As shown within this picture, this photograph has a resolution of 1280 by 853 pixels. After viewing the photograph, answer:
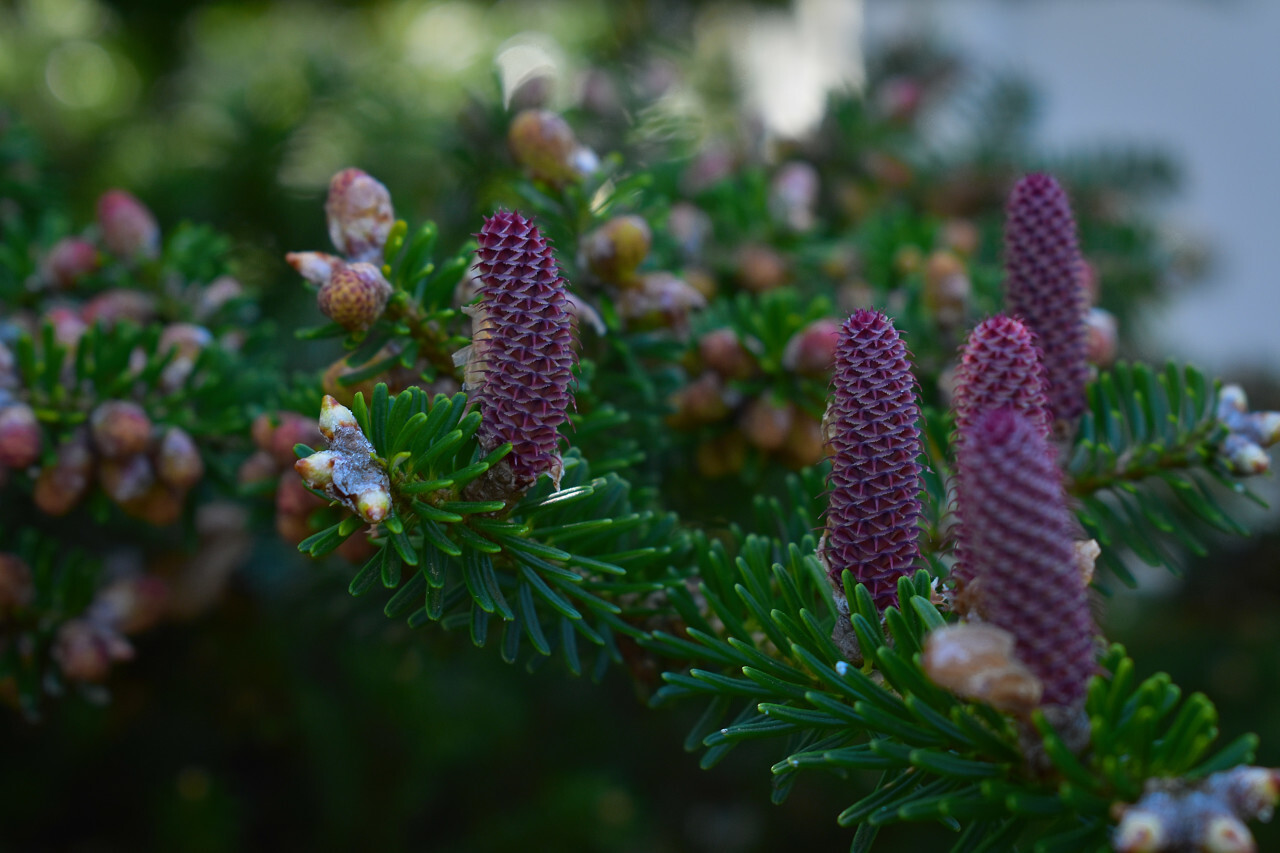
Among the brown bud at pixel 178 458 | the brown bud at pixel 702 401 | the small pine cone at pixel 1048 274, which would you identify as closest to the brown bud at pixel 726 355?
the brown bud at pixel 702 401

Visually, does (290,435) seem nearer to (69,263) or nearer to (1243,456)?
(69,263)

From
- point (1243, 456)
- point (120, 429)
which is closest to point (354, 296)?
point (120, 429)

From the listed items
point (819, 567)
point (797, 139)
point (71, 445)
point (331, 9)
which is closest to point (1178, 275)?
point (797, 139)

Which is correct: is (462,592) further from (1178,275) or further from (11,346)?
(1178,275)

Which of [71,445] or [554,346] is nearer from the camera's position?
[554,346]

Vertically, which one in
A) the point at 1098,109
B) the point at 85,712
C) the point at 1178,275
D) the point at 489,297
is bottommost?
the point at 85,712

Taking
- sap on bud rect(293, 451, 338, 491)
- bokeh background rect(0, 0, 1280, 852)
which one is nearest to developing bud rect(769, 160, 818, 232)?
bokeh background rect(0, 0, 1280, 852)

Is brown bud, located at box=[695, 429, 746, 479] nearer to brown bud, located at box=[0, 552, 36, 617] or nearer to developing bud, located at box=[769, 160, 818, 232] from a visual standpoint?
developing bud, located at box=[769, 160, 818, 232]

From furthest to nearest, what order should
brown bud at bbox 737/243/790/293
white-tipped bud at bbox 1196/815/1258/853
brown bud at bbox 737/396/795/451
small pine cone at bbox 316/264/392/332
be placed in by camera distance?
brown bud at bbox 737/243/790/293 < brown bud at bbox 737/396/795/451 < small pine cone at bbox 316/264/392/332 < white-tipped bud at bbox 1196/815/1258/853
